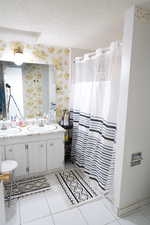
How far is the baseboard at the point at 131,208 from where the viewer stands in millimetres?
1688

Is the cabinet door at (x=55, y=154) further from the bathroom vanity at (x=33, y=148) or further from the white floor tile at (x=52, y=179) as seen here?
the white floor tile at (x=52, y=179)

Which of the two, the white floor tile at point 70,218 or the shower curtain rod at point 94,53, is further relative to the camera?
the shower curtain rod at point 94,53

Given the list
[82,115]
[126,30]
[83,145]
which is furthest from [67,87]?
[126,30]

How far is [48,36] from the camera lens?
213 centimetres

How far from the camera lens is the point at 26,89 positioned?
250 cm

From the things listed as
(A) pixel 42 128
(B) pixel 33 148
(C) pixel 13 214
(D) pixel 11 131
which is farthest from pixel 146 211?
(D) pixel 11 131

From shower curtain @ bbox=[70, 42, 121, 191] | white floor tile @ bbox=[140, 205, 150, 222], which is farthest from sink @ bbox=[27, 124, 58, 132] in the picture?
white floor tile @ bbox=[140, 205, 150, 222]

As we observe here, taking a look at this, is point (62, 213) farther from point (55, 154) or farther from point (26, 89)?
point (26, 89)

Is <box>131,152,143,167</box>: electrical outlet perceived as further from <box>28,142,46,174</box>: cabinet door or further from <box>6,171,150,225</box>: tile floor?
<box>28,142,46,174</box>: cabinet door

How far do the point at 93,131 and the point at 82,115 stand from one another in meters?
0.38

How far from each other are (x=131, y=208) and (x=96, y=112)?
1.29 m

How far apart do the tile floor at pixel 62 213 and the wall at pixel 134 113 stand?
0.46 ft

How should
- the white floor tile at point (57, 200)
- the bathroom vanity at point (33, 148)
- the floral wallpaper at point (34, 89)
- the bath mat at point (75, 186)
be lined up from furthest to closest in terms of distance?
the floral wallpaper at point (34, 89) → the bathroom vanity at point (33, 148) → the bath mat at point (75, 186) → the white floor tile at point (57, 200)

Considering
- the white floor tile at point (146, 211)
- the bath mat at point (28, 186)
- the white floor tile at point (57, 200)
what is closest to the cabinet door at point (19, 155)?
the bath mat at point (28, 186)
